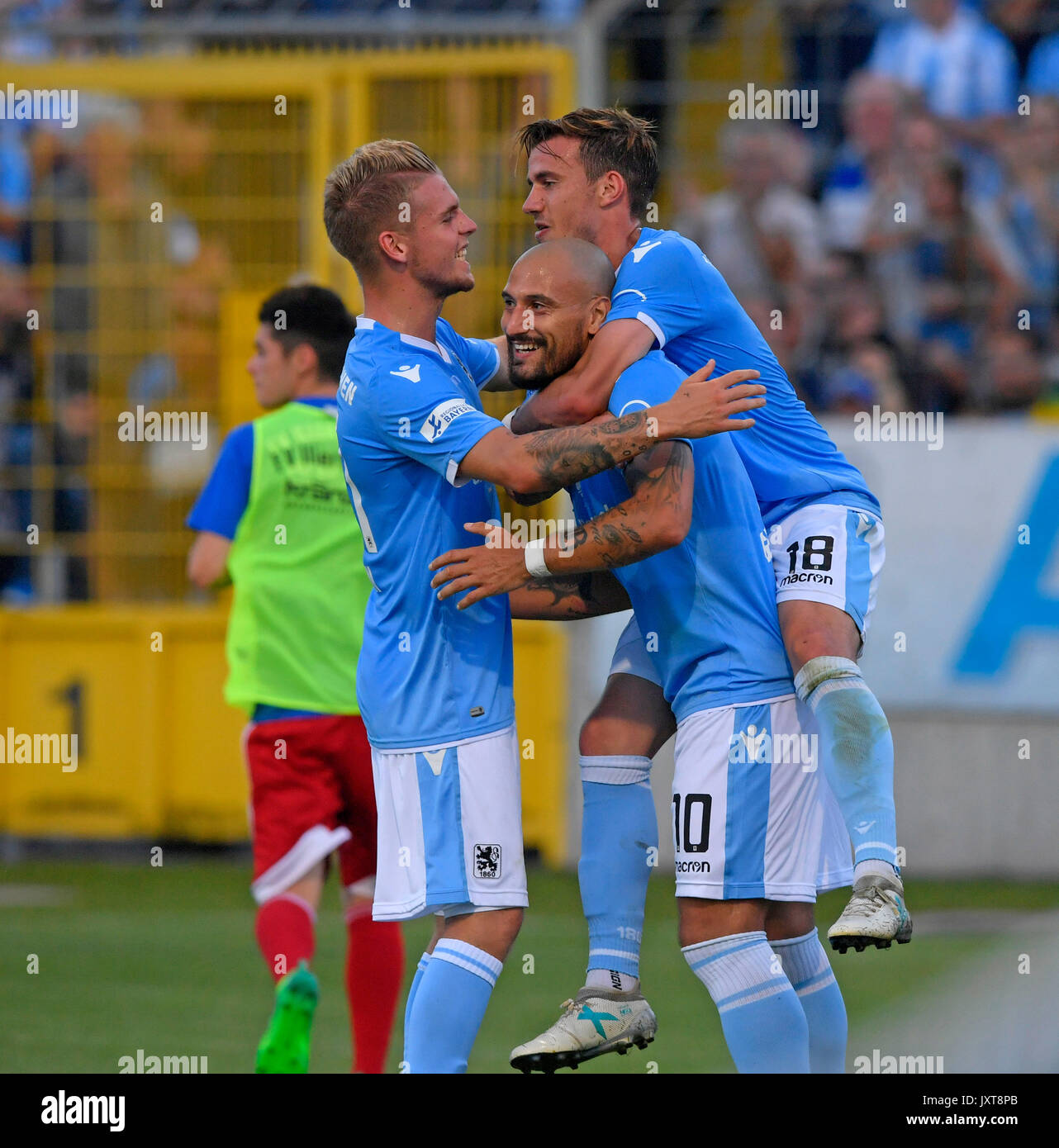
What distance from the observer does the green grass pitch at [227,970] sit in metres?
6.10

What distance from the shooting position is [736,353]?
14.7 ft

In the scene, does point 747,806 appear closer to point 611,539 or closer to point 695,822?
point 695,822

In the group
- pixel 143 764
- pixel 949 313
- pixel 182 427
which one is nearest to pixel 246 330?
pixel 182 427

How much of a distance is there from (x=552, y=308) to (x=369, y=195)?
21.4 inches

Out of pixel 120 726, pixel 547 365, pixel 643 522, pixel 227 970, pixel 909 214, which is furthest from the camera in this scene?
pixel 120 726

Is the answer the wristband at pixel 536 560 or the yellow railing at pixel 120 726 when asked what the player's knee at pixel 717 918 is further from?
the yellow railing at pixel 120 726

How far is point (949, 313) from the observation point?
33.2 feet

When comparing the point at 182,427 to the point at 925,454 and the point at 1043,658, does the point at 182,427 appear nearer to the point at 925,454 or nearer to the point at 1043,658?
the point at 925,454

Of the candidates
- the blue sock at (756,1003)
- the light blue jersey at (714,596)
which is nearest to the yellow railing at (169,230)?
the light blue jersey at (714,596)

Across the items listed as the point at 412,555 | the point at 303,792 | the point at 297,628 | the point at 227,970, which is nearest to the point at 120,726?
the point at 227,970

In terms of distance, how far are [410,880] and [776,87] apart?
7.00m

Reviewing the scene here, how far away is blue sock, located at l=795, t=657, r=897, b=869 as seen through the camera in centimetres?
418

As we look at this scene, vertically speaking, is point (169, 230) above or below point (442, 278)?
above
